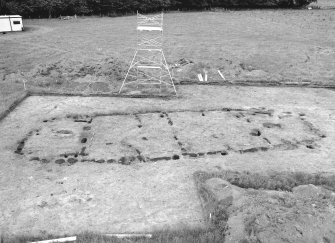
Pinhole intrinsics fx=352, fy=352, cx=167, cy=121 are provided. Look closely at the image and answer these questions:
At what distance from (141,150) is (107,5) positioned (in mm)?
20146

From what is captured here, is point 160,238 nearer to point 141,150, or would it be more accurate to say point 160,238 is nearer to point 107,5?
point 141,150

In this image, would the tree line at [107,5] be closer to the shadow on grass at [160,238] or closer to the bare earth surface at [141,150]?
the bare earth surface at [141,150]

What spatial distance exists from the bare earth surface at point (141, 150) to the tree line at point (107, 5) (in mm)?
14024

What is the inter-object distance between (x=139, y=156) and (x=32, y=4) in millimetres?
19483

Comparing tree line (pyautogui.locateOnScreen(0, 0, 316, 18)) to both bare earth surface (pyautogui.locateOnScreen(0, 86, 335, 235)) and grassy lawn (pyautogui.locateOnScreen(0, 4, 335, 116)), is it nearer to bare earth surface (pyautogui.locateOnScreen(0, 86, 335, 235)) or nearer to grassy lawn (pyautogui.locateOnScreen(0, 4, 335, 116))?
grassy lawn (pyautogui.locateOnScreen(0, 4, 335, 116))

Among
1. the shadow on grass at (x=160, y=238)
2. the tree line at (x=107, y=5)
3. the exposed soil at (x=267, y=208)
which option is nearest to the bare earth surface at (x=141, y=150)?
the shadow on grass at (x=160, y=238)

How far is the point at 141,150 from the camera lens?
9320 millimetres

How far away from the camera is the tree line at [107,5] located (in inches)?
939

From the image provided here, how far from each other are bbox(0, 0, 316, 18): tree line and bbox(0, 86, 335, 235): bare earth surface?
1402cm

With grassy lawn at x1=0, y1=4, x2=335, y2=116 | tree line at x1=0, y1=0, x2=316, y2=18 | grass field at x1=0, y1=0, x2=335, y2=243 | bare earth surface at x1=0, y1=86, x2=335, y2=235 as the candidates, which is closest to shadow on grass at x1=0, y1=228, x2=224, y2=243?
grass field at x1=0, y1=0, x2=335, y2=243

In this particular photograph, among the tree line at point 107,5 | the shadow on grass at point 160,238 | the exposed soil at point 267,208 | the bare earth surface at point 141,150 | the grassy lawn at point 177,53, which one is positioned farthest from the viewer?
the tree line at point 107,5

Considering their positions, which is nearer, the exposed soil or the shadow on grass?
the exposed soil

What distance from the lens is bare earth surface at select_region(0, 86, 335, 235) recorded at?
690 cm

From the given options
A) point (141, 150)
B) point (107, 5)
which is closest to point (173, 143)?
point (141, 150)
